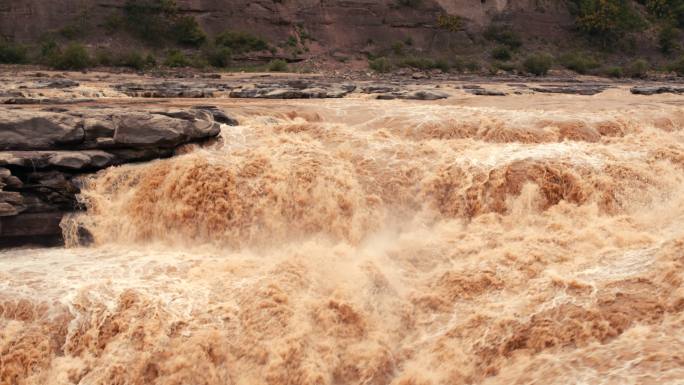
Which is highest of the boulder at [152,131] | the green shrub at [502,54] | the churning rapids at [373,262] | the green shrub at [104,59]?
the green shrub at [502,54]

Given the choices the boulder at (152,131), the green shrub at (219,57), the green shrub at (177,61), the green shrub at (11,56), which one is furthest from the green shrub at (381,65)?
the boulder at (152,131)

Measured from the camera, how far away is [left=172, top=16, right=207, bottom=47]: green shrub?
29797 mm

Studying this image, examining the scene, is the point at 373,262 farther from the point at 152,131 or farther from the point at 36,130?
the point at 36,130

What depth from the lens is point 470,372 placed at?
6105mm

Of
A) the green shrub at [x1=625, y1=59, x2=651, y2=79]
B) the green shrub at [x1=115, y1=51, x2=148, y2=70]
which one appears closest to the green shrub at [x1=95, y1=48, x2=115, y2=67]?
the green shrub at [x1=115, y1=51, x2=148, y2=70]

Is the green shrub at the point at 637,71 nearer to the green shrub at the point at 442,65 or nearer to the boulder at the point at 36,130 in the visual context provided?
the green shrub at the point at 442,65

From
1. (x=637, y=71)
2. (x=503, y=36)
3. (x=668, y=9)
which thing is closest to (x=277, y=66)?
(x=503, y=36)

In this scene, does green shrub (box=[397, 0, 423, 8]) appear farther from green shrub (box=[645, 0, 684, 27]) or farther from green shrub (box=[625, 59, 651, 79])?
green shrub (box=[645, 0, 684, 27])

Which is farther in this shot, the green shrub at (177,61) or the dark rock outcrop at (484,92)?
the green shrub at (177,61)

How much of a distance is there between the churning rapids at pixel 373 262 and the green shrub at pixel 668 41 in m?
25.7

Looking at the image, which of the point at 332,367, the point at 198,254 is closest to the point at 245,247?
the point at 198,254

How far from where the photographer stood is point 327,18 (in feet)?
106

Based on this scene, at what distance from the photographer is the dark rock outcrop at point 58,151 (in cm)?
909

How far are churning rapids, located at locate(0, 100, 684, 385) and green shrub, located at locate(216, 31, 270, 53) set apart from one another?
17973 mm
